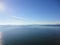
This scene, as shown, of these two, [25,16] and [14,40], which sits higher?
[25,16]

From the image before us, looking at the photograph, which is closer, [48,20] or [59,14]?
[59,14]

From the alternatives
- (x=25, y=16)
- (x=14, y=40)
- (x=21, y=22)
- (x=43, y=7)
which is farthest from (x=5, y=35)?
(x=43, y=7)

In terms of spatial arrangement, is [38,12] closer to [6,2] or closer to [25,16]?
[25,16]

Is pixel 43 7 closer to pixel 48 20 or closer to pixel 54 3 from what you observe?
pixel 54 3

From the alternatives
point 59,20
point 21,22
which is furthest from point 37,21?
point 59,20

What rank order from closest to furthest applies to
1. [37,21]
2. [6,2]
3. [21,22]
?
[6,2], [21,22], [37,21]

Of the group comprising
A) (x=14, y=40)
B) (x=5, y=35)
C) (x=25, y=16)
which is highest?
(x=25, y=16)

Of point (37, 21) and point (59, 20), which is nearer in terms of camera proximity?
point (59, 20)

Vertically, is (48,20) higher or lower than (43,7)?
lower

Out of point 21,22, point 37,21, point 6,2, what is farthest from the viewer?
point 37,21
